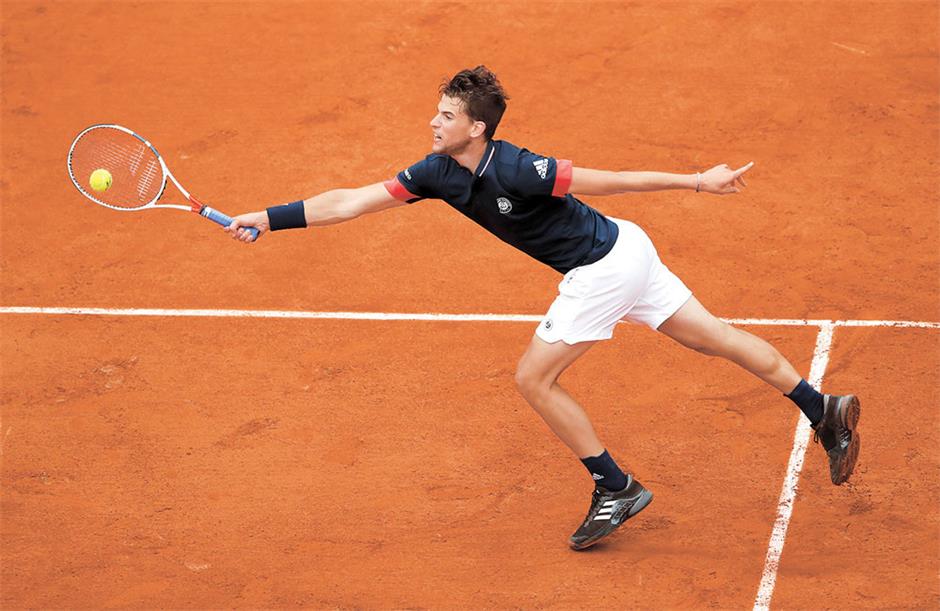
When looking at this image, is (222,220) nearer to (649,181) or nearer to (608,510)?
(649,181)

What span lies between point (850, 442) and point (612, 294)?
1.58m

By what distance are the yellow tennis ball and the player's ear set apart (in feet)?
7.78

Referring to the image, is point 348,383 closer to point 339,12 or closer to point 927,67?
point 339,12

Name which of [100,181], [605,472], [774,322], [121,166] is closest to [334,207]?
[100,181]

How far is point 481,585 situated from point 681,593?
1.07m

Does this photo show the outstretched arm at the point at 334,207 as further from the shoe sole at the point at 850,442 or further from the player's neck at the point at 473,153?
the shoe sole at the point at 850,442

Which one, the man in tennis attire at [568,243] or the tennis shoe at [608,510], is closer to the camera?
the man in tennis attire at [568,243]

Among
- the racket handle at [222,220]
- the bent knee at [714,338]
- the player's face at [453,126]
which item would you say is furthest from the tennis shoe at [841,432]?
the racket handle at [222,220]

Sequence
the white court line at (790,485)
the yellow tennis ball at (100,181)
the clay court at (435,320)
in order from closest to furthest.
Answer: the white court line at (790,485) → the clay court at (435,320) → the yellow tennis ball at (100,181)

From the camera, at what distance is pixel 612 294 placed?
292 inches

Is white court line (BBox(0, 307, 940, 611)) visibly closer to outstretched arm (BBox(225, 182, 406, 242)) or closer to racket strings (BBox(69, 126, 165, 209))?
racket strings (BBox(69, 126, 165, 209))

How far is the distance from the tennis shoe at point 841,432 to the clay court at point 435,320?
0.39 m

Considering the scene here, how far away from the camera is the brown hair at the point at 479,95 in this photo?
7.28 m

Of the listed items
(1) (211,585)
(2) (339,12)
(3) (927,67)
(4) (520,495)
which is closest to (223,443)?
(1) (211,585)
